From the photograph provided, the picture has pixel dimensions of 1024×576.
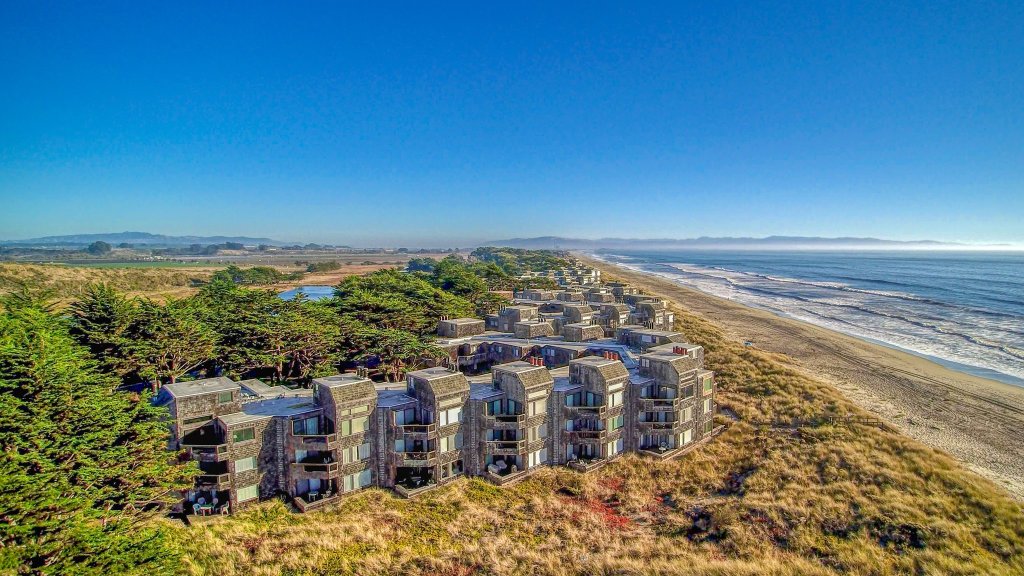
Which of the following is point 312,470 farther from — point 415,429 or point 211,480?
point 415,429

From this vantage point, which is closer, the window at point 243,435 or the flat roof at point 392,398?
the window at point 243,435

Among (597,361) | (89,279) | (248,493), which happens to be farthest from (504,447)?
(89,279)

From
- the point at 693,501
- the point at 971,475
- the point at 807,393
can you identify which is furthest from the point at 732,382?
the point at 693,501

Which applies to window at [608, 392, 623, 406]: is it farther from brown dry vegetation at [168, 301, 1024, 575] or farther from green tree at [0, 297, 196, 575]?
green tree at [0, 297, 196, 575]

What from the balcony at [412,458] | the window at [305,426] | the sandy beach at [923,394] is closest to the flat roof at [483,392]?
the balcony at [412,458]

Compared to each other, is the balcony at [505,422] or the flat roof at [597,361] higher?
the flat roof at [597,361]

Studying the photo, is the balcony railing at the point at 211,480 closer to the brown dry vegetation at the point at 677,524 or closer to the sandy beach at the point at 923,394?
the brown dry vegetation at the point at 677,524

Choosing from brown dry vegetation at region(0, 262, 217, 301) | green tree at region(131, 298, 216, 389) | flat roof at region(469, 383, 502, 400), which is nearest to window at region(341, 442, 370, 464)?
flat roof at region(469, 383, 502, 400)
